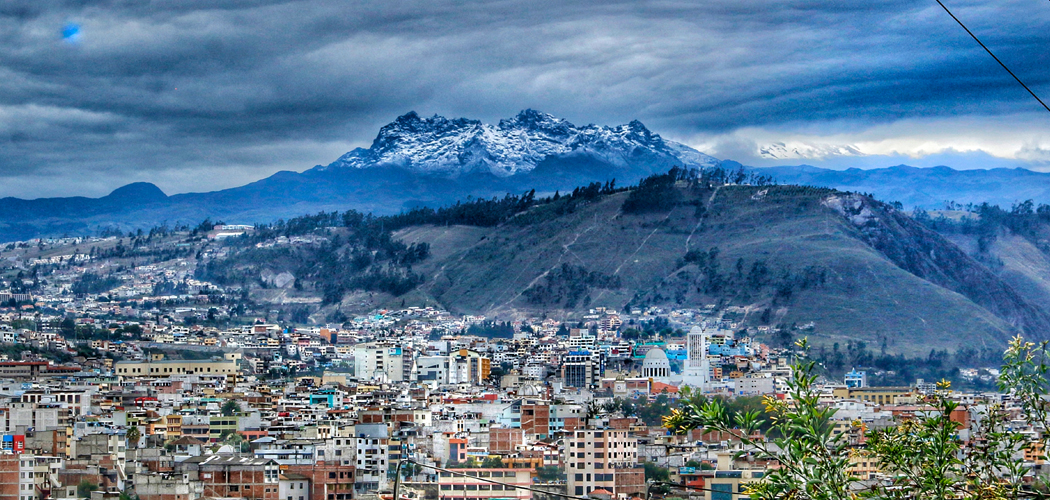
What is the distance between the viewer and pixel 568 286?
70938 mm

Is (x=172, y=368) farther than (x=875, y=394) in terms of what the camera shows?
Yes

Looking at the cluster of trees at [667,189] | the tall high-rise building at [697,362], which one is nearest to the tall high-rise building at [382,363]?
the tall high-rise building at [697,362]

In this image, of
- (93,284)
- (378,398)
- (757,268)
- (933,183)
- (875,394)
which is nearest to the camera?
(378,398)

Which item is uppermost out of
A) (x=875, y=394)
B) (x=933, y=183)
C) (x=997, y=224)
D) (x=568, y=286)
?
(x=933, y=183)

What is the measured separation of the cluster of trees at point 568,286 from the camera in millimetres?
70188

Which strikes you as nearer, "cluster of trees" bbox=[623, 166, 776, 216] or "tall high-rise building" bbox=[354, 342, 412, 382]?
"tall high-rise building" bbox=[354, 342, 412, 382]

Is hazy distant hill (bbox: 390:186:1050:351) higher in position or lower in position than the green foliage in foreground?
higher

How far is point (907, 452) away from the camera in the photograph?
16.0 ft

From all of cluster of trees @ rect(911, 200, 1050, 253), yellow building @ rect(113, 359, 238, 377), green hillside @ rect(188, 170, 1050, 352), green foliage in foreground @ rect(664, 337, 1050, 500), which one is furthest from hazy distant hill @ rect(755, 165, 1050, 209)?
green foliage in foreground @ rect(664, 337, 1050, 500)

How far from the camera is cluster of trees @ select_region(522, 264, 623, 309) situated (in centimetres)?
7019

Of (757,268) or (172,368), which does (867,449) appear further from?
(757,268)

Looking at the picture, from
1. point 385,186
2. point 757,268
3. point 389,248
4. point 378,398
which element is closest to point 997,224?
point 757,268

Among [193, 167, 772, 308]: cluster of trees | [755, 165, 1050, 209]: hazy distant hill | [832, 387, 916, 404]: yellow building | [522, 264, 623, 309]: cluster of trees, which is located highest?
[755, 165, 1050, 209]: hazy distant hill

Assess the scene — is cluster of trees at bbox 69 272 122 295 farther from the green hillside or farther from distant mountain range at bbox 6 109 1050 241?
distant mountain range at bbox 6 109 1050 241
